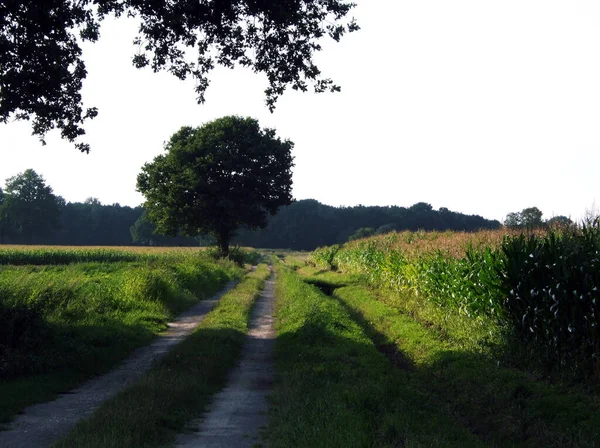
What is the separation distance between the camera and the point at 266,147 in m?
50.5

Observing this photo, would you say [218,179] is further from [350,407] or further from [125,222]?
[125,222]

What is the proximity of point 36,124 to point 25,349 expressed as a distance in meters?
5.51

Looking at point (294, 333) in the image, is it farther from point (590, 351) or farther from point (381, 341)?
point (590, 351)

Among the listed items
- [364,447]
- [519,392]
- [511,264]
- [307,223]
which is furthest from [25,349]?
[307,223]

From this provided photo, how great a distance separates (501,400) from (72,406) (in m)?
6.74

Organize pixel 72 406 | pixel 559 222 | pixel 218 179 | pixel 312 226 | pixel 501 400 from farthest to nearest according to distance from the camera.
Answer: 1. pixel 312 226
2. pixel 218 179
3. pixel 559 222
4. pixel 501 400
5. pixel 72 406

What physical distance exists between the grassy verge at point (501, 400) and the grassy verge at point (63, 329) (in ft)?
22.1

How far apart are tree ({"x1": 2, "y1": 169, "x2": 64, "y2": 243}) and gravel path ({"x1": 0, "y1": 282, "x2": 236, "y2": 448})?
4085 inches

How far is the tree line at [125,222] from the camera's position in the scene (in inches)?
4215

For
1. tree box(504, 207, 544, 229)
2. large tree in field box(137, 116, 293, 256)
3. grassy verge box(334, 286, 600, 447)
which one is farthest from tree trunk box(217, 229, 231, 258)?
grassy verge box(334, 286, 600, 447)

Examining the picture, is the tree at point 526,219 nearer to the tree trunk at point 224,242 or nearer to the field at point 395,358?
the field at point 395,358

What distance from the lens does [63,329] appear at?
13.3 meters

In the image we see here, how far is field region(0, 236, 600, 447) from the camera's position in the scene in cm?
734

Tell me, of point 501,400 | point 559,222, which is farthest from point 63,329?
point 559,222
